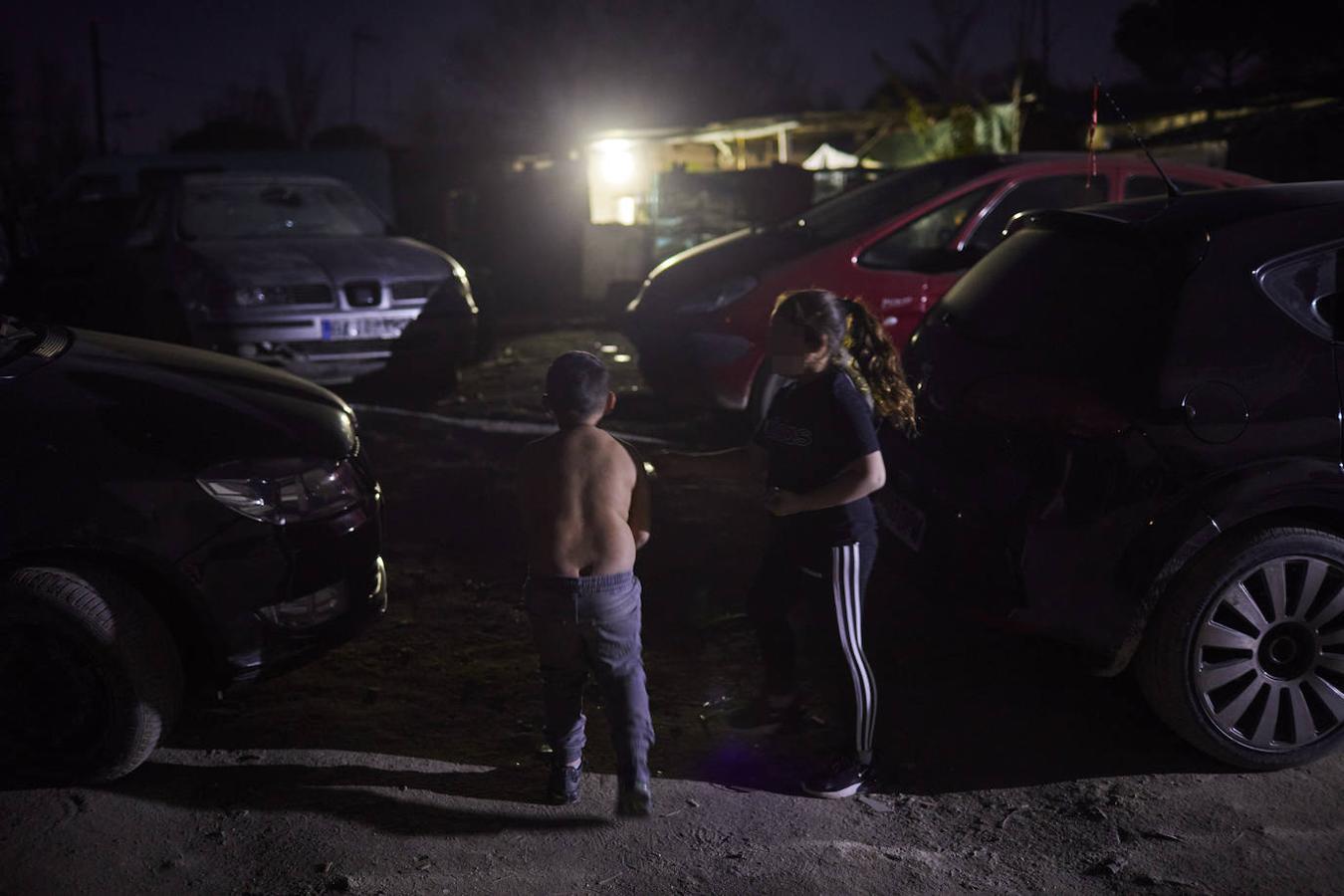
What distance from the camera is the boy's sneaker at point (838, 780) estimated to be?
11.2 feet

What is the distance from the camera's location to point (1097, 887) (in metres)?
3.01

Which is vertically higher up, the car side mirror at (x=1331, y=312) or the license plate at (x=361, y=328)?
the car side mirror at (x=1331, y=312)

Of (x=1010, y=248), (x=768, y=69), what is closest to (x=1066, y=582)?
(x=1010, y=248)

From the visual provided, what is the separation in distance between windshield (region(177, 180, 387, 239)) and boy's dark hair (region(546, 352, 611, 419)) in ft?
22.6

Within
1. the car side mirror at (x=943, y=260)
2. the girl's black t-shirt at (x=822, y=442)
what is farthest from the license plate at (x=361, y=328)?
the girl's black t-shirt at (x=822, y=442)

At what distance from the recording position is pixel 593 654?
127 inches

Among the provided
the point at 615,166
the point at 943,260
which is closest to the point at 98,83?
the point at 615,166

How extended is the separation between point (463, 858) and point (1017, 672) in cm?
210

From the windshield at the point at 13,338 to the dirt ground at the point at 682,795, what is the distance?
1.22 meters

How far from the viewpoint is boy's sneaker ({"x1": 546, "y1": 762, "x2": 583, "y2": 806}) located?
3.38 meters

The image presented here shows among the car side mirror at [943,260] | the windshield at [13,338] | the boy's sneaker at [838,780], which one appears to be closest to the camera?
the boy's sneaker at [838,780]

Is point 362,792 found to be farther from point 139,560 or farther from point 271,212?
point 271,212

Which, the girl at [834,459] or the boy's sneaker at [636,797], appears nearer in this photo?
the boy's sneaker at [636,797]

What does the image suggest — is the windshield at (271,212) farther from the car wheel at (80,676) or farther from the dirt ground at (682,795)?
the car wheel at (80,676)
